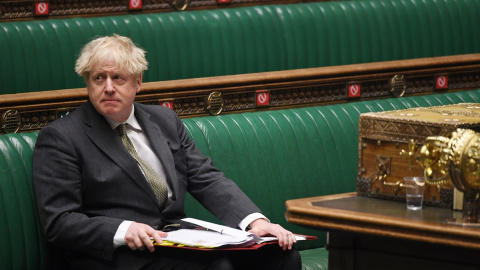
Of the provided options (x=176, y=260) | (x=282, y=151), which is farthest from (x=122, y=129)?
(x=282, y=151)

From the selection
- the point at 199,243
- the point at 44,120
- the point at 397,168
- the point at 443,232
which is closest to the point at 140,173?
the point at 199,243

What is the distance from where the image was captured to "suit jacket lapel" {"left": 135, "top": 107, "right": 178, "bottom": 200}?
2.68 m

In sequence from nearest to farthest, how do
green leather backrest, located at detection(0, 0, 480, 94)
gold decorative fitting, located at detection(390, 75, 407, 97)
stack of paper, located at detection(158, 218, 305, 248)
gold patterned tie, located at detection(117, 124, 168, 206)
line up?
stack of paper, located at detection(158, 218, 305, 248), gold patterned tie, located at detection(117, 124, 168, 206), green leather backrest, located at detection(0, 0, 480, 94), gold decorative fitting, located at detection(390, 75, 407, 97)

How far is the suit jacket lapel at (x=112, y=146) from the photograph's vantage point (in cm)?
257

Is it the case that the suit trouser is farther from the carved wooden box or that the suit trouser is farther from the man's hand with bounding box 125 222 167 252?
the carved wooden box

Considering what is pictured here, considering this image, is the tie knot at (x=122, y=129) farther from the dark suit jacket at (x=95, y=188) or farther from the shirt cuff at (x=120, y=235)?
the shirt cuff at (x=120, y=235)

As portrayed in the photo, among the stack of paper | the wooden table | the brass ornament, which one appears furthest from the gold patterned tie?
the brass ornament

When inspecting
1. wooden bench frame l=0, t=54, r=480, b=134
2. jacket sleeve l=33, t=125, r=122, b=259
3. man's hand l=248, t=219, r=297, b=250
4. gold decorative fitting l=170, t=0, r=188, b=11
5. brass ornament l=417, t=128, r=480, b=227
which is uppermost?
gold decorative fitting l=170, t=0, r=188, b=11

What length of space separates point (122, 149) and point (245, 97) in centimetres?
84

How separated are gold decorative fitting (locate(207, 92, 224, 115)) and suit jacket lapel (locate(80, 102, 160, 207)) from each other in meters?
0.68

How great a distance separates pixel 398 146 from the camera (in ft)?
7.53

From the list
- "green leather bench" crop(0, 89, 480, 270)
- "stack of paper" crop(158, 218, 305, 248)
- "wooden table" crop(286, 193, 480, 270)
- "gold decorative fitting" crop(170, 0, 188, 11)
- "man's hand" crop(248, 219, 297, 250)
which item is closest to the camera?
"wooden table" crop(286, 193, 480, 270)

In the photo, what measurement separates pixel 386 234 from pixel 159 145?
88 cm

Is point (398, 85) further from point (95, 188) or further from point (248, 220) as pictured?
point (95, 188)
